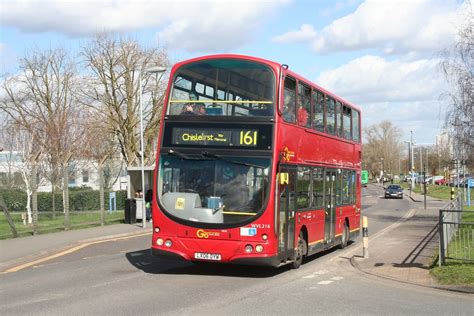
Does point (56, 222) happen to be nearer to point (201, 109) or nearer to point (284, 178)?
point (201, 109)

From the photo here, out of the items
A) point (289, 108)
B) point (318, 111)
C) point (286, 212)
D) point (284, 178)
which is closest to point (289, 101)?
point (289, 108)

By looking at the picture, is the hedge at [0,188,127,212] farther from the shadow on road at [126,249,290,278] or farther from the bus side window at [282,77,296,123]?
the bus side window at [282,77,296,123]

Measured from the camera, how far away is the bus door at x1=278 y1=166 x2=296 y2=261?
461 inches

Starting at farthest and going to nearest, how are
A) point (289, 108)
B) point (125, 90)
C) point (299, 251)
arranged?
1. point (125, 90)
2. point (299, 251)
3. point (289, 108)

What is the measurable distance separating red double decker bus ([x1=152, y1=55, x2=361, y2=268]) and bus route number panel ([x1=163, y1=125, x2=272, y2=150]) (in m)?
0.02

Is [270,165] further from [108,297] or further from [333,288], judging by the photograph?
[108,297]

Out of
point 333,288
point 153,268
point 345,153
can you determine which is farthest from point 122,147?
point 333,288

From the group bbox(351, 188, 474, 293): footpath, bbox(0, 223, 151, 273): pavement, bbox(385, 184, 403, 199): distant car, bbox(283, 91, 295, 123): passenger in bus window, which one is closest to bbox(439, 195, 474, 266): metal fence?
bbox(351, 188, 474, 293): footpath

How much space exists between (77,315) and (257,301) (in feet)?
8.90

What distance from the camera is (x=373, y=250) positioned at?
17.0 metres

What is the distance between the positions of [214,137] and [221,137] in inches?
5.6

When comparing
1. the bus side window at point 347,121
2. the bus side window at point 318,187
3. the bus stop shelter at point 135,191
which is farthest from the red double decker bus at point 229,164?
the bus stop shelter at point 135,191

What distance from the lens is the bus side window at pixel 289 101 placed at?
12.2 m

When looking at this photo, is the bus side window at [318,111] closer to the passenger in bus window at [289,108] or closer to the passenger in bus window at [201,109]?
the passenger in bus window at [289,108]
